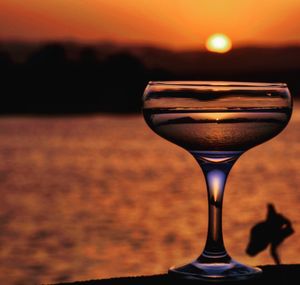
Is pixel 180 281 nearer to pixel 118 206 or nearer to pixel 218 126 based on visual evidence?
pixel 218 126

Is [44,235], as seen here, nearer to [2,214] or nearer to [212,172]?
[2,214]

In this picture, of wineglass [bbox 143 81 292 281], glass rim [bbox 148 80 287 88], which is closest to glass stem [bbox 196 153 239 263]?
wineglass [bbox 143 81 292 281]

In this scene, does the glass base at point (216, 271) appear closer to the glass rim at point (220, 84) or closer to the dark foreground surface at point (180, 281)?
the dark foreground surface at point (180, 281)

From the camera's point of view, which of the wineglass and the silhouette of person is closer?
the wineglass

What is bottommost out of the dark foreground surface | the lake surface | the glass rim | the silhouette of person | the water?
the dark foreground surface

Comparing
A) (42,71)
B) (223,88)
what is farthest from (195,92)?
(42,71)

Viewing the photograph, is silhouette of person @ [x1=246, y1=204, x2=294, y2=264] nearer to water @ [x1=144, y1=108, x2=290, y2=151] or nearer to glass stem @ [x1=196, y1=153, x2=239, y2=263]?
glass stem @ [x1=196, y1=153, x2=239, y2=263]
